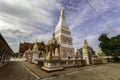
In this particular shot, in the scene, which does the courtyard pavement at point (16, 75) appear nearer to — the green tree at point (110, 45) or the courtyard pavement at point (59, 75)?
the courtyard pavement at point (59, 75)

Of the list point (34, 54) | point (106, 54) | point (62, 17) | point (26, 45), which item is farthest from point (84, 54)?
point (26, 45)

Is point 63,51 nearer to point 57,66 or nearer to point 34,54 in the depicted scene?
point 34,54

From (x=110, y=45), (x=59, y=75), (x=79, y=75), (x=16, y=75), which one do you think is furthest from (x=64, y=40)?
(x=16, y=75)

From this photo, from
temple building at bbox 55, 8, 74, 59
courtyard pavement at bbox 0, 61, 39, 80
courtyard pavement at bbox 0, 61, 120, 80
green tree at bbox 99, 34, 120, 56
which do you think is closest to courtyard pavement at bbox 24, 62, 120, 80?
courtyard pavement at bbox 0, 61, 120, 80

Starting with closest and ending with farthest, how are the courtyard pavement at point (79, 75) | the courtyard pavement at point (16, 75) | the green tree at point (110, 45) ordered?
the courtyard pavement at point (16, 75) → the courtyard pavement at point (79, 75) → the green tree at point (110, 45)

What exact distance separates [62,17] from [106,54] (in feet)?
62.1

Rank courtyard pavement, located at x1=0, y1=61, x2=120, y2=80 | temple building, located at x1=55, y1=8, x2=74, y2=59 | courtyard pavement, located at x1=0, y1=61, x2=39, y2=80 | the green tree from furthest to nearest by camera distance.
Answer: the green tree < temple building, located at x1=55, y1=8, x2=74, y2=59 < courtyard pavement, located at x1=0, y1=61, x2=120, y2=80 < courtyard pavement, located at x1=0, y1=61, x2=39, y2=80

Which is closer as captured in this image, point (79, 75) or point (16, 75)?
point (16, 75)

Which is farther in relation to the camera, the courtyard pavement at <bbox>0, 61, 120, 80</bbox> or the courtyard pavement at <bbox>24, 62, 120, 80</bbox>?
the courtyard pavement at <bbox>24, 62, 120, 80</bbox>

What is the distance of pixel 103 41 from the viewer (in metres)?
27.3

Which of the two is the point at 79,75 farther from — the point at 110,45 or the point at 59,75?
the point at 110,45

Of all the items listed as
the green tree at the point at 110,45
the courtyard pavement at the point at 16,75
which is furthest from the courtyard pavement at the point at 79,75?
the green tree at the point at 110,45

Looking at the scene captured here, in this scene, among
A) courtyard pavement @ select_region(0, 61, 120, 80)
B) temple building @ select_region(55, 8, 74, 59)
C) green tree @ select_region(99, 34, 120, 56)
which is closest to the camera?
courtyard pavement @ select_region(0, 61, 120, 80)

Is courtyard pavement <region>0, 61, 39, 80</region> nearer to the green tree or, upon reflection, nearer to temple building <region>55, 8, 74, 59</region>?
temple building <region>55, 8, 74, 59</region>
